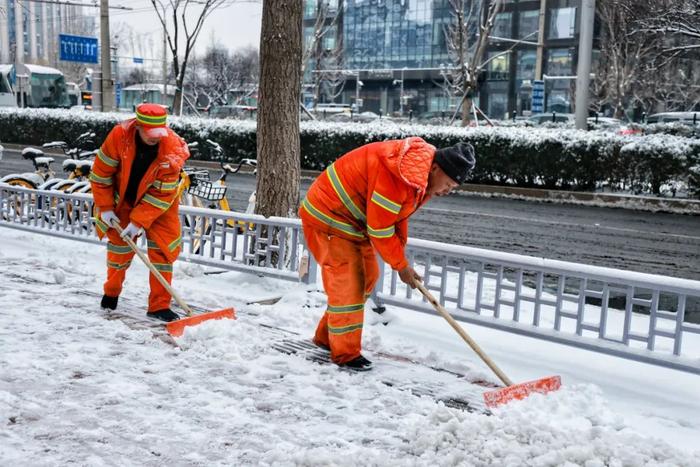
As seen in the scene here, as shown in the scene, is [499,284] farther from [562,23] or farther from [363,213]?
[562,23]

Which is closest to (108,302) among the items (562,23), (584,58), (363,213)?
(363,213)

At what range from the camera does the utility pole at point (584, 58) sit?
1683cm

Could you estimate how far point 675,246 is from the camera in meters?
10.1

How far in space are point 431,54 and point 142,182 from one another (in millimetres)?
62401

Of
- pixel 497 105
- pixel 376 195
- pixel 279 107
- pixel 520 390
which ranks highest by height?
pixel 497 105

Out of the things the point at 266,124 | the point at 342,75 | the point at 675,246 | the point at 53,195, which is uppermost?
the point at 342,75

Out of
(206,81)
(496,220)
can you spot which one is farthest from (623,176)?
(206,81)

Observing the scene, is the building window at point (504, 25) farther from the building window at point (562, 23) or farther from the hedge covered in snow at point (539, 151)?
the hedge covered in snow at point (539, 151)

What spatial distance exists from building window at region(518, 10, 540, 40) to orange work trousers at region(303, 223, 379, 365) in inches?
2207

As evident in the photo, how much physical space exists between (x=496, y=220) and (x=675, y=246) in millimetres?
2939

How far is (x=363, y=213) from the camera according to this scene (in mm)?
4660

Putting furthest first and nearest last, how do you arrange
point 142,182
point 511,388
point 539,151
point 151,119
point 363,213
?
point 539,151 → point 142,182 → point 151,119 → point 363,213 → point 511,388

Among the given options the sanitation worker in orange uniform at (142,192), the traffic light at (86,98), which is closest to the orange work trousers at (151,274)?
the sanitation worker in orange uniform at (142,192)

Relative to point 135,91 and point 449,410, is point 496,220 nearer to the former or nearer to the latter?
point 449,410
